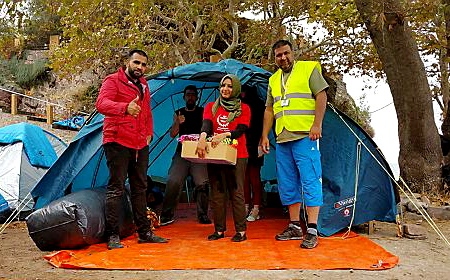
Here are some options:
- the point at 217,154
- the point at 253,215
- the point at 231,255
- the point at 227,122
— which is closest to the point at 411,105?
the point at 253,215

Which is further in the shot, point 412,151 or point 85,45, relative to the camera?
point 85,45

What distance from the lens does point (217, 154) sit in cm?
418

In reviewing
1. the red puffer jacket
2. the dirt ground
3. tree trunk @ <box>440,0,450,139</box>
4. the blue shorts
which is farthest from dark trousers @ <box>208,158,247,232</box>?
tree trunk @ <box>440,0,450,139</box>

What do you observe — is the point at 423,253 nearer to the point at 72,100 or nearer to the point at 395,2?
the point at 395,2

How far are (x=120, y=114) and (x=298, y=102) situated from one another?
140 centimetres

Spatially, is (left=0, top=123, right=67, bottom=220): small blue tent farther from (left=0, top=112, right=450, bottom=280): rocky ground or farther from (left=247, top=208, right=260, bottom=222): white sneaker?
(left=247, top=208, right=260, bottom=222): white sneaker

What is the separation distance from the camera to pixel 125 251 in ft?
13.0

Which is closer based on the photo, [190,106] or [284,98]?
[284,98]

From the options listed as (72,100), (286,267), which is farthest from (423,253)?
(72,100)

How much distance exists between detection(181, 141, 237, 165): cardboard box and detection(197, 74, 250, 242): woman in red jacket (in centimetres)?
8

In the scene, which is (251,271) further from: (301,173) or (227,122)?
(227,122)

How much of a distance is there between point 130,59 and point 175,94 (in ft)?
6.24

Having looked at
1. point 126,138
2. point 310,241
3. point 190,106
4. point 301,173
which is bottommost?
point 310,241

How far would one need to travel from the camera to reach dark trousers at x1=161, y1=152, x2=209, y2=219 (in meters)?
5.23
